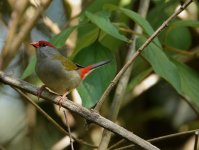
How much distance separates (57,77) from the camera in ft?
7.13

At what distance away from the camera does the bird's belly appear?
2.14 meters

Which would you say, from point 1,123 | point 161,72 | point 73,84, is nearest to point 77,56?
point 73,84

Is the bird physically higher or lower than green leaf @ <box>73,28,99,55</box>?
lower

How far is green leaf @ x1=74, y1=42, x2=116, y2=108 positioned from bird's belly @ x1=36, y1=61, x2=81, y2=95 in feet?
0.28

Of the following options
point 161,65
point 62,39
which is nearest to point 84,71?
point 62,39

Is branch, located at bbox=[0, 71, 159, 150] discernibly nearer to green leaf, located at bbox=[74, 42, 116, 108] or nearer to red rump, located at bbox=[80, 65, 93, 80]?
green leaf, located at bbox=[74, 42, 116, 108]

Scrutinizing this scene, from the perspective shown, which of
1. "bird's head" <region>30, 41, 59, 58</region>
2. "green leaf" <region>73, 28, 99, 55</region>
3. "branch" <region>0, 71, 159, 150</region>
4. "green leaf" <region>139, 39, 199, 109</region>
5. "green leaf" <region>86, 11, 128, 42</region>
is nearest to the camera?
"branch" <region>0, 71, 159, 150</region>

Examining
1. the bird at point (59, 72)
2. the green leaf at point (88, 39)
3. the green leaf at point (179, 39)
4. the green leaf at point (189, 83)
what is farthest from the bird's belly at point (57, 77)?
the green leaf at point (179, 39)

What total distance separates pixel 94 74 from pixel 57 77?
0.20 metres

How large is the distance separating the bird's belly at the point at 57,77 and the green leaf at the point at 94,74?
0.09 metres

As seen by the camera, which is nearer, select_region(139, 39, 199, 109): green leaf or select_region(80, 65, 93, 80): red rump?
select_region(139, 39, 199, 109): green leaf

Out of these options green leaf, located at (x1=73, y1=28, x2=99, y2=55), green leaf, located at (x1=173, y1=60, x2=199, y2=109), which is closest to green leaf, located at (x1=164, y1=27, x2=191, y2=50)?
green leaf, located at (x1=173, y1=60, x2=199, y2=109)

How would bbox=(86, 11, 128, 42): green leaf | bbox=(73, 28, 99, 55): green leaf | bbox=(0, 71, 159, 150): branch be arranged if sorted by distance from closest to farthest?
bbox=(0, 71, 159, 150): branch < bbox=(86, 11, 128, 42): green leaf < bbox=(73, 28, 99, 55): green leaf

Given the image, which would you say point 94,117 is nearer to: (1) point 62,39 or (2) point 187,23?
(1) point 62,39
